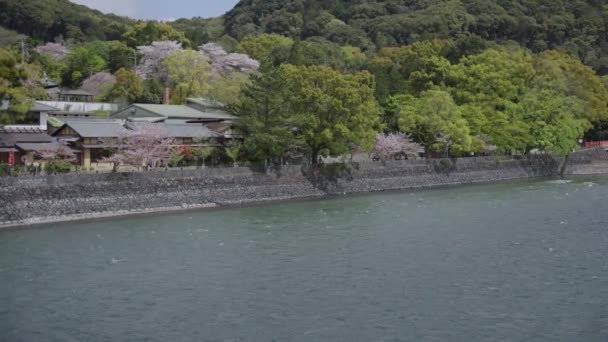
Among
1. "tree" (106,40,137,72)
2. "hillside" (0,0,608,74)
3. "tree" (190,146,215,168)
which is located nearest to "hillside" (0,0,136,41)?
"hillside" (0,0,608,74)

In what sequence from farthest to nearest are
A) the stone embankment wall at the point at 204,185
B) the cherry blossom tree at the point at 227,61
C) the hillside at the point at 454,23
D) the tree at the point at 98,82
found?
the hillside at the point at 454,23 < the cherry blossom tree at the point at 227,61 < the tree at the point at 98,82 < the stone embankment wall at the point at 204,185

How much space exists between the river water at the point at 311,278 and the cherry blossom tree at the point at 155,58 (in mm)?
31248

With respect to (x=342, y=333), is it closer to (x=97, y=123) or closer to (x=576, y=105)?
(x=97, y=123)

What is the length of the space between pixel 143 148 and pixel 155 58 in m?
25.8

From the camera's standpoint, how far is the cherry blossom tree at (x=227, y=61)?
68750 millimetres

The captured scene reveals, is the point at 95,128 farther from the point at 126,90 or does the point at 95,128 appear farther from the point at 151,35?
the point at 151,35

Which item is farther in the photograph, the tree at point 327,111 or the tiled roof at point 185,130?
the tiled roof at point 185,130

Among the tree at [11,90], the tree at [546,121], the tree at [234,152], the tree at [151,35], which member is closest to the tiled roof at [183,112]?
the tree at [234,152]

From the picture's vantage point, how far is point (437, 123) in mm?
51281

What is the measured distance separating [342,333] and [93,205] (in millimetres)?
20540

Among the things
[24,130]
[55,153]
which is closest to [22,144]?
[55,153]

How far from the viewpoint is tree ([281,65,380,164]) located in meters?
44.1

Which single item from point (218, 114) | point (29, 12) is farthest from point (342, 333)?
point (29, 12)

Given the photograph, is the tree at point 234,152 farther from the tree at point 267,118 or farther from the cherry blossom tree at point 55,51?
the cherry blossom tree at point 55,51
